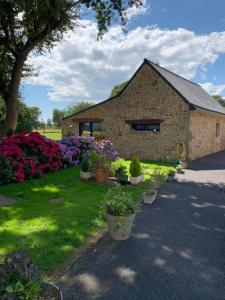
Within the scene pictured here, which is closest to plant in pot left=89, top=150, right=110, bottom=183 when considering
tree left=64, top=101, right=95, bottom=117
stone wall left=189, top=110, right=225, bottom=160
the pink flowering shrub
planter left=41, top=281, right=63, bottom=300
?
the pink flowering shrub

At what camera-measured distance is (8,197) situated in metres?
7.10

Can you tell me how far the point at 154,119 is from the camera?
17516 mm

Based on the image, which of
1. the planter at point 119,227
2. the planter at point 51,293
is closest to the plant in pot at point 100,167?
the planter at point 119,227

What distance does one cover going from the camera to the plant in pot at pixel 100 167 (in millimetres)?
9047

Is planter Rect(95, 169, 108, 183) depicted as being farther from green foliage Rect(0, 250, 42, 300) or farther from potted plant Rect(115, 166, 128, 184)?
green foliage Rect(0, 250, 42, 300)

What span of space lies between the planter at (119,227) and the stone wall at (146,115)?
40.0ft

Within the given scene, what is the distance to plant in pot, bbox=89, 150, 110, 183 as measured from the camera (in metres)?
9.05

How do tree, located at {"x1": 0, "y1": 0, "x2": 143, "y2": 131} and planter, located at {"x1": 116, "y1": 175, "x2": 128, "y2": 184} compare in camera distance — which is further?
tree, located at {"x1": 0, "y1": 0, "x2": 143, "y2": 131}

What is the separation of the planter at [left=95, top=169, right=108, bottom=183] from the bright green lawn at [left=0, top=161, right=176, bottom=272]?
31 centimetres

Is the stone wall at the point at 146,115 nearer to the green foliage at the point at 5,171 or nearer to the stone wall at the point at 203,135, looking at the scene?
the stone wall at the point at 203,135

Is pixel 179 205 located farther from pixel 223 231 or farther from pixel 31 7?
pixel 31 7

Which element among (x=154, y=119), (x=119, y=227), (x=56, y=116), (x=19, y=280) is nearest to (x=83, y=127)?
(x=154, y=119)

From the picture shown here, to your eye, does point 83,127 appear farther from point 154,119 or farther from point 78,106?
point 78,106

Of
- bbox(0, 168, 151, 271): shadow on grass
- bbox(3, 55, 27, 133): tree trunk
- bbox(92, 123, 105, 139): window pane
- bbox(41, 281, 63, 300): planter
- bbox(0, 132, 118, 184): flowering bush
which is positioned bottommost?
bbox(0, 168, 151, 271): shadow on grass
